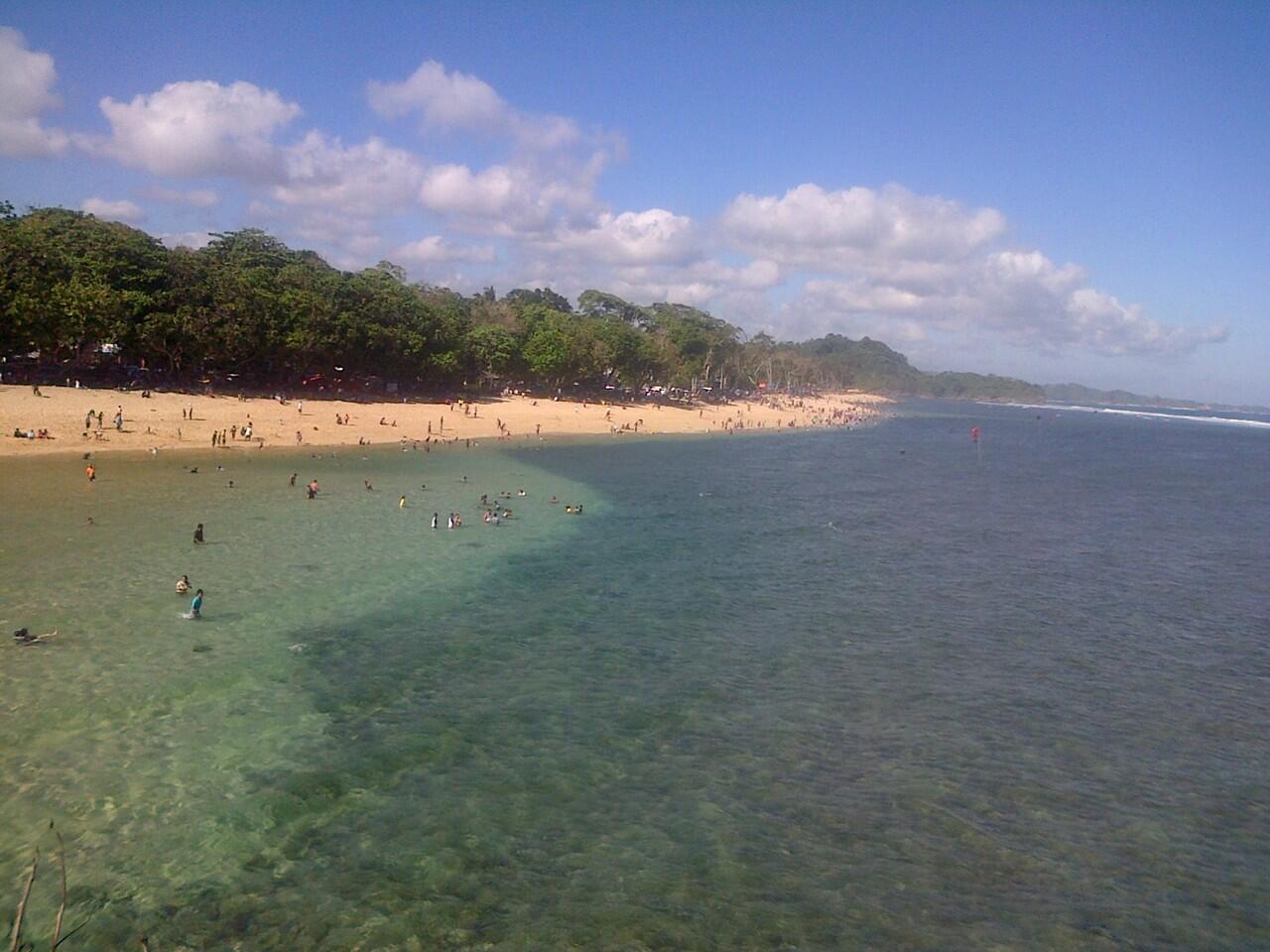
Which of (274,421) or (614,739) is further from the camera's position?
(274,421)

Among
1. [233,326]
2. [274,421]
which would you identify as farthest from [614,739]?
[233,326]

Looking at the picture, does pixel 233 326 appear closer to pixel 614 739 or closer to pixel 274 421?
pixel 274 421

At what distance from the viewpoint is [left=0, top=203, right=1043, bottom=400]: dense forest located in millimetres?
53594

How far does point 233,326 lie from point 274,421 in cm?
813

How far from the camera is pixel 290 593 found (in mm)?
24234

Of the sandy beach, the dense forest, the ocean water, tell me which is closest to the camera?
the ocean water

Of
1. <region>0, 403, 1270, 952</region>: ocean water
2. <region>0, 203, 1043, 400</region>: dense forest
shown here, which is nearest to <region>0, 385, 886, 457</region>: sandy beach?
<region>0, 203, 1043, 400</region>: dense forest

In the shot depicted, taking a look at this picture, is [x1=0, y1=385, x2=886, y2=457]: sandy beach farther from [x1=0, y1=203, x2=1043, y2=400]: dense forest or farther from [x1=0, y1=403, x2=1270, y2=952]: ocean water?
[x1=0, y1=403, x2=1270, y2=952]: ocean water

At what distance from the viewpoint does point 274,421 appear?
198 feet

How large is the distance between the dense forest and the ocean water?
23.8 meters

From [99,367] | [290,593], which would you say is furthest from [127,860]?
[99,367]

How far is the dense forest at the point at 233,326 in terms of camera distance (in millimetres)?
53594

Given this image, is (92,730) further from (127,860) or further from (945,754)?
(945,754)

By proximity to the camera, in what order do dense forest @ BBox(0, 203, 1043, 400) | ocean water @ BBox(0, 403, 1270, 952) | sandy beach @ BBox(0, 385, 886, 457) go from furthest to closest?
dense forest @ BBox(0, 203, 1043, 400) < sandy beach @ BBox(0, 385, 886, 457) < ocean water @ BBox(0, 403, 1270, 952)
